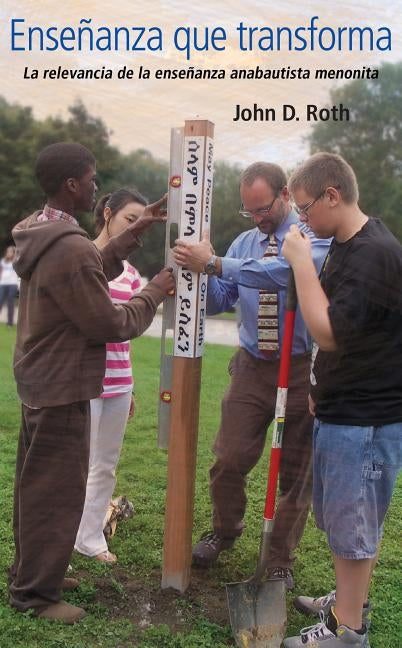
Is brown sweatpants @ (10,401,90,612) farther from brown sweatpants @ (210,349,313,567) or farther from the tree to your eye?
the tree

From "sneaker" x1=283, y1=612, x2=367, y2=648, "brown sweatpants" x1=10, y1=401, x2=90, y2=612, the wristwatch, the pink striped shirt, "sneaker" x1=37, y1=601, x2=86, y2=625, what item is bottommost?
"sneaker" x1=37, y1=601, x2=86, y2=625

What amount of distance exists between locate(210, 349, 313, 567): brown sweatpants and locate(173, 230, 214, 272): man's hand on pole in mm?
682

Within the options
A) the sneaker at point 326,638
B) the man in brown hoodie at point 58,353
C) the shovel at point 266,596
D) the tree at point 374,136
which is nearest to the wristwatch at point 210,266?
the man in brown hoodie at point 58,353

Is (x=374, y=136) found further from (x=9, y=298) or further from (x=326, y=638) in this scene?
(x=9, y=298)

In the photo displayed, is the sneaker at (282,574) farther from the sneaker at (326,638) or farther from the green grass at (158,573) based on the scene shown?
the sneaker at (326,638)

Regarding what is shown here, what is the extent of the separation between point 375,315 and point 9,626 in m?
1.74

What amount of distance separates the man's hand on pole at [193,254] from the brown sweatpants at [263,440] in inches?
26.8

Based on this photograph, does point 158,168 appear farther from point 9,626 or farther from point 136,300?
point 9,626

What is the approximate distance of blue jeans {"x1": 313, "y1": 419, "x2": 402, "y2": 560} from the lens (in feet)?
7.36

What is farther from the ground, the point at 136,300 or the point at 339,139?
the point at 339,139

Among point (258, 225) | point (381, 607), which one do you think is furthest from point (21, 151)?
point (381, 607)

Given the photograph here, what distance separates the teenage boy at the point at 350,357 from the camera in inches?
82.5

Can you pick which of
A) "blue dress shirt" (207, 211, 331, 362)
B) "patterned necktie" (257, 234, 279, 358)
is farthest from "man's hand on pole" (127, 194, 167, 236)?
"patterned necktie" (257, 234, 279, 358)

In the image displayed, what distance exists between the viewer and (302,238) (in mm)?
2180
